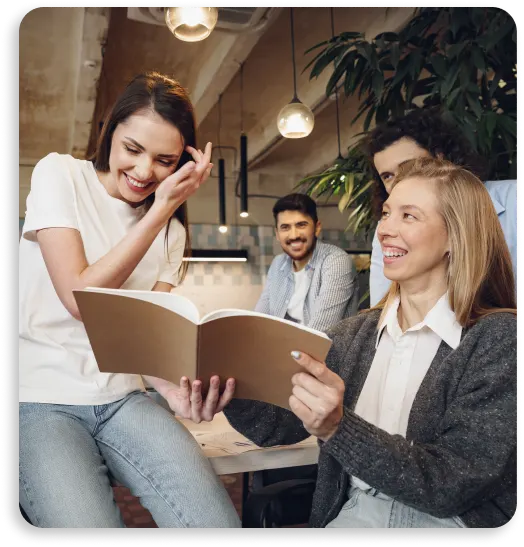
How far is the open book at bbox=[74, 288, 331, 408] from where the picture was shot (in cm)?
96

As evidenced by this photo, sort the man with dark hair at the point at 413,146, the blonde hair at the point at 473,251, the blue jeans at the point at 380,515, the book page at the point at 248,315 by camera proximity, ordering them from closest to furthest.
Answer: the book page at the point at 248,315
the blue jeans at the point at 380,515
the blonde hair at the point at 473,251
the man with dark hair at the point at 413,146

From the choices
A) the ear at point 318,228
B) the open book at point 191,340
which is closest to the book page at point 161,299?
the open book at point 191,340

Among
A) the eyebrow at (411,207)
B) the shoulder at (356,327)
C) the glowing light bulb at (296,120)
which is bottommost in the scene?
the shoulder at (356,327)

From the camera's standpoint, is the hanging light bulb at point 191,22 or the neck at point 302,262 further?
the neck at point 302,262

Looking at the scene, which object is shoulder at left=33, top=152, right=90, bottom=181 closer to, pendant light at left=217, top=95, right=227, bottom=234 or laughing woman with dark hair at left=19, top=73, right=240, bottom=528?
laughing woman with dark hair at left=19, top=73, right=240, bottom=528

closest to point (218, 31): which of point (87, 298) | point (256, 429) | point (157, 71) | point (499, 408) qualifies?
point (157, 71)

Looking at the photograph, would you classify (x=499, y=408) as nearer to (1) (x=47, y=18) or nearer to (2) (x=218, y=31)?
(2) (x=218, y=31)

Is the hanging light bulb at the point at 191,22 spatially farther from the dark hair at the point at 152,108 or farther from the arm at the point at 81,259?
the arm at the point at 81,259

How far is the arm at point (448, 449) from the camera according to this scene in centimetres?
103

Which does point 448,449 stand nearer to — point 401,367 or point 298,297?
point 401,367

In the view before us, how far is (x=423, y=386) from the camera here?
1.21 meters

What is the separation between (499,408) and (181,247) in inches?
31.6

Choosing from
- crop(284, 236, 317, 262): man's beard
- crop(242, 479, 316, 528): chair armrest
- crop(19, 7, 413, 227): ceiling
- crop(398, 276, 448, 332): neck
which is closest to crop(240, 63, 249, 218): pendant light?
crop(19, 7, 413, 227): ceiling

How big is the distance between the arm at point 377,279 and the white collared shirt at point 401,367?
143 mm
